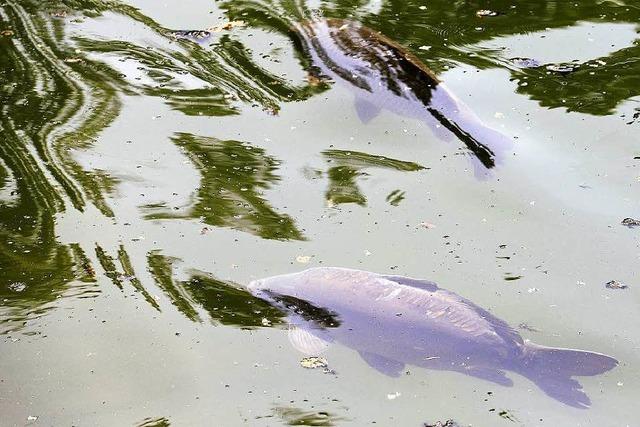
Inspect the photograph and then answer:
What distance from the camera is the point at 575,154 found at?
5.21 m

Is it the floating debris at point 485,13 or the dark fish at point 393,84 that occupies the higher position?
the floating debris at point 485,13

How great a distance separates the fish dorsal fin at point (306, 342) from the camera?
13.1 ft

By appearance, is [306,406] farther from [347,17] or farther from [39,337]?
[347,17]

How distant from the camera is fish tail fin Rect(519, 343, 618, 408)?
364 cm

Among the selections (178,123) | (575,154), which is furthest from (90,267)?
(575,154)

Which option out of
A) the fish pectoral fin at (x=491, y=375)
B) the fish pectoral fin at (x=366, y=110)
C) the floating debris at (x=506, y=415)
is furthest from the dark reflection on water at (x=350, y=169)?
the floating debris at (x=506, y=415)

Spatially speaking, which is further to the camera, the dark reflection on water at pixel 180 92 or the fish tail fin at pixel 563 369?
the dark reflection on water at pixel 180 92

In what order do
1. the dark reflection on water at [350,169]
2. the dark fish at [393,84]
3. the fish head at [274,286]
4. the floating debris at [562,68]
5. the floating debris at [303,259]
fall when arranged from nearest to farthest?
the fish head at [274,286] < the floating debris at [303,259] < the dark reflection on water at [350,169] < the dark fish at [393,84] < the floating debris at [562,68]

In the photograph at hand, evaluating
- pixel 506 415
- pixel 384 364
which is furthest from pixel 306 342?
pixel 506 415

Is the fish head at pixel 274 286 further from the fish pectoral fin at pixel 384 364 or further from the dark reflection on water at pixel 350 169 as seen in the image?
the dark reflection on water at pixel 350 169

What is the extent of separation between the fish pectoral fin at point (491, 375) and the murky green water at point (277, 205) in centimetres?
4

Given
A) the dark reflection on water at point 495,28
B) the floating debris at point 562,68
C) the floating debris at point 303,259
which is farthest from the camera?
the floating debris at point 562,68

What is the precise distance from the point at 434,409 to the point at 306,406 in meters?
0.56

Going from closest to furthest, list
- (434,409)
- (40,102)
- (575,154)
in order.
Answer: (434,409) < (575,154) < (40,102)
